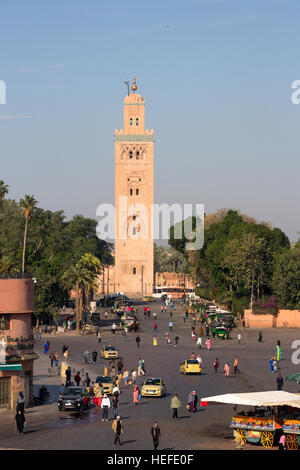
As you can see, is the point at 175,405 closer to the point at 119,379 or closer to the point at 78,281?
the point at 119,379

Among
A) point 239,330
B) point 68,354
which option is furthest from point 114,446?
point 239,330

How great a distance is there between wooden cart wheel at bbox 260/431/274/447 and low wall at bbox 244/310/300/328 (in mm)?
54272

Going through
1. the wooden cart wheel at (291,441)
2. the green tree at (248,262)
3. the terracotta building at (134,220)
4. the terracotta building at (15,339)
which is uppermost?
the terracotta building at (134,220)

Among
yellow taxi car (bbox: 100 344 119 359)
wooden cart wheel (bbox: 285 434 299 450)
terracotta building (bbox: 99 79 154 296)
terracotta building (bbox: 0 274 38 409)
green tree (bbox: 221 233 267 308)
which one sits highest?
terracotta building (bbox: 99 79 154 296)

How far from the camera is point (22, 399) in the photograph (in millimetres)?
38625

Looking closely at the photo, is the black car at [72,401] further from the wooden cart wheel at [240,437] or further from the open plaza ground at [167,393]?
the wooden cart wheel at [240,437]

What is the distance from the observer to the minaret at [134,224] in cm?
14738

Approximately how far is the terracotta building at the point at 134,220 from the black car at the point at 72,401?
104016 millimetres

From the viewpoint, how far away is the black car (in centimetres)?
4131

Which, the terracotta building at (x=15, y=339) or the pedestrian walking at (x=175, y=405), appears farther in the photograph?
the terracotta building at (x=15, y=339)

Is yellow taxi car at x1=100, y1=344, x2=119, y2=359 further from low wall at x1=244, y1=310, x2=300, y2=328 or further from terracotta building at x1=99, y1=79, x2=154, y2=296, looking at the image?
terracotta building at x1=99, y1=79, x2=154, y2=296

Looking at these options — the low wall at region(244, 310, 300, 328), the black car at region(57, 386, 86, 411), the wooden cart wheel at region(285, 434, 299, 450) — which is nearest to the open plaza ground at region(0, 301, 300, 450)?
the black car at region(57, 386, 86, 411)

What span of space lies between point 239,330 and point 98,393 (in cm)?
4076

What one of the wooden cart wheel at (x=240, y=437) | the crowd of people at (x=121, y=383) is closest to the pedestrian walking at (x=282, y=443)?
the wooden cart wheel at (x=240, y=437)
